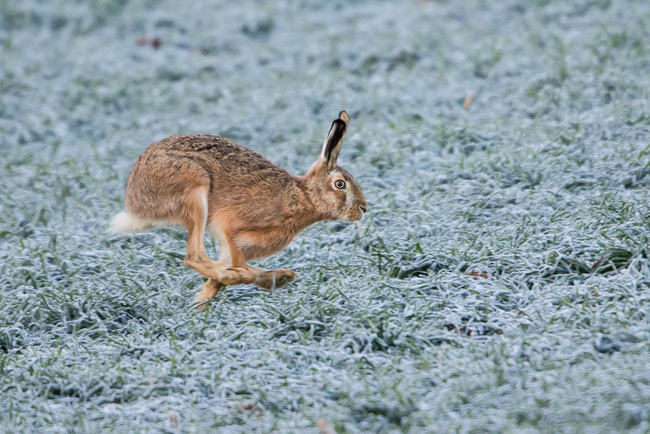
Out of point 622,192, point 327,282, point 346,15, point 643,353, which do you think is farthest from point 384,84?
point 643,353

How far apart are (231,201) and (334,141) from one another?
2.38ft

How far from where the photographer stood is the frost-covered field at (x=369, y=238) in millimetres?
4141

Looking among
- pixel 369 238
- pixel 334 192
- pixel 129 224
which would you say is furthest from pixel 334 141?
pixel 129 224

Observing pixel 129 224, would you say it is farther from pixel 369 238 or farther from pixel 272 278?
pixel 369 238

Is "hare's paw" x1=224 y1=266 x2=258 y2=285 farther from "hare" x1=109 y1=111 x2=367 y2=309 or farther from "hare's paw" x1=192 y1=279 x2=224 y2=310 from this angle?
"hare's paw" x1=192 y1=279 x2=224 y2=310

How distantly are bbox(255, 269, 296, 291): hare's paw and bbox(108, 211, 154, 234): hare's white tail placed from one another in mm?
782

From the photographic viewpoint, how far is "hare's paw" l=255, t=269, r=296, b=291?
17.3ft

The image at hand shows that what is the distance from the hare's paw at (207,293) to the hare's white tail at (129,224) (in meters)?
0.54

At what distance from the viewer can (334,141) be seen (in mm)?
5215

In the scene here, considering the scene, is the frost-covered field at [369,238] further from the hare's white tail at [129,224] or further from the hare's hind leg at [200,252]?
the hare's white tail at [129,224]

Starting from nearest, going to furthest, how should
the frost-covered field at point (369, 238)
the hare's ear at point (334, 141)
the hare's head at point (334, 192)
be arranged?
the frost-covered field at point (369, 238), the hare's ear at point (334, 141), the hare's head at point (334, 192)

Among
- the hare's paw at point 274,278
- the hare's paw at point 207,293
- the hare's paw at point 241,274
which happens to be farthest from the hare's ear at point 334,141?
the hare's paw at point 207,293

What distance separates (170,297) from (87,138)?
4.25 m

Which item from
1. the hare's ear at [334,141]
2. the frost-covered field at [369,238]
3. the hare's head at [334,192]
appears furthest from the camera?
the hare's head at [334,192]
